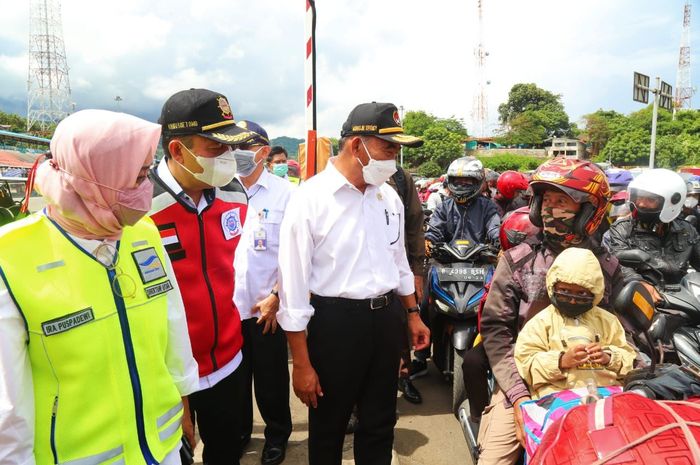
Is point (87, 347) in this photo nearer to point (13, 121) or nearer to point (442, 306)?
point (442, 306)

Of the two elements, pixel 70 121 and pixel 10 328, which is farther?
pixel 70 121

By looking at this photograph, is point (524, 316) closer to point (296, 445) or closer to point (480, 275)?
point (480, 275)

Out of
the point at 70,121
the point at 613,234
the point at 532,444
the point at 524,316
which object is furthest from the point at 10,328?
the point at 613,234

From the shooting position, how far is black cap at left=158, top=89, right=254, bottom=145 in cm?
194

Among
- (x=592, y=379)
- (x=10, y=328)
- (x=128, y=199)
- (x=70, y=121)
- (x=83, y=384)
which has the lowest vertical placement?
(x=592, y=379)

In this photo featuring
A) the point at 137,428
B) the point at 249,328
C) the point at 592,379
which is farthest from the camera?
the point at 249,328

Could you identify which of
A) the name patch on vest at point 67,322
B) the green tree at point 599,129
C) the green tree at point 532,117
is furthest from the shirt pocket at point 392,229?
the green tree at point 532,117

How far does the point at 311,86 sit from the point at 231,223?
1.92 meters

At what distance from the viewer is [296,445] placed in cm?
318

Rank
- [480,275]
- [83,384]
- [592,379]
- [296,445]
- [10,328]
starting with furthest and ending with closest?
[480,275] < [296,445] < [592,379] < [83,384] < [10,328]

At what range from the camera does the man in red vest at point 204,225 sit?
1938 mm

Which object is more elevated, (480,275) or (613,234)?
(613,234)

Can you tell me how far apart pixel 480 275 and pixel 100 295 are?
9.56ft

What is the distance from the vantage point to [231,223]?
218 cm
